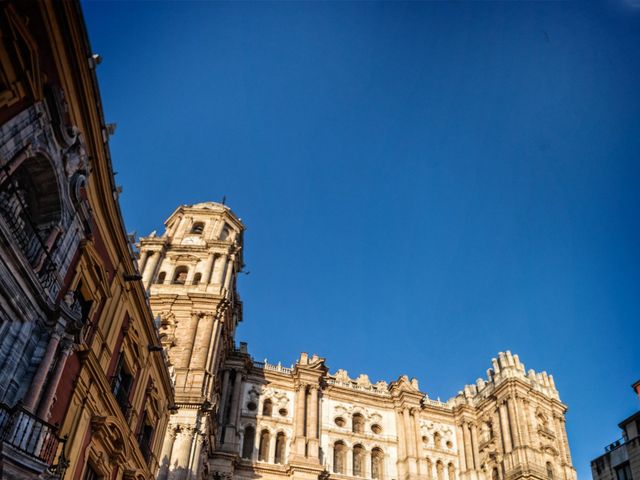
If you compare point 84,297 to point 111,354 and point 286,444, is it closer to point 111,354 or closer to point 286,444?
point 111,354

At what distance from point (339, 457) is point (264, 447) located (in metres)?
5.44

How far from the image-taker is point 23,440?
991cm

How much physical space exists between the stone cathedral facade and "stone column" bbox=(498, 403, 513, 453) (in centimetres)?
7

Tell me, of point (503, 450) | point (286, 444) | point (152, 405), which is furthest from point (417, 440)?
point (152, 405)

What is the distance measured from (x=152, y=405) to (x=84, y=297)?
23.1 ft

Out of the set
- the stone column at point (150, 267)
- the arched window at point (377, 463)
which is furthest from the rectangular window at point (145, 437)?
the arched window at point (377, 463)

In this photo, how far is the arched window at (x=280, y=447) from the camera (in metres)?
37.2

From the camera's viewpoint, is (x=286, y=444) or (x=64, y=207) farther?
(x=286, y=444)

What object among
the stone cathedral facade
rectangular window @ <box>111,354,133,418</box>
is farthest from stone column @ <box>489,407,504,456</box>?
rectangular window @ <box>111,354,133,418</box>

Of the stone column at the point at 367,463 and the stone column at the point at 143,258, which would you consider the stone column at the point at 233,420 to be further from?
the stone column at the point at 143,258

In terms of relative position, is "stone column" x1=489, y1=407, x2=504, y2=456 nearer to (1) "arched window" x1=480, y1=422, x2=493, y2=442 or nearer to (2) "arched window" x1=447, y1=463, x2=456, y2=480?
(1) "arched window" x1=480, y1=422, x2=493, y2=442

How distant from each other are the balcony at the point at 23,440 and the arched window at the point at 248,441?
2770 cm

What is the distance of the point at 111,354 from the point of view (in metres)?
16.2

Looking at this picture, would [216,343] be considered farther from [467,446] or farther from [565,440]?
[565,440]
